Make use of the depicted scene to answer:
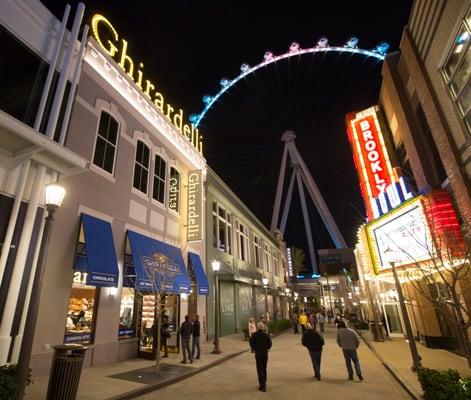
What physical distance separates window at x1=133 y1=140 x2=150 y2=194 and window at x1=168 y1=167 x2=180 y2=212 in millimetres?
2312

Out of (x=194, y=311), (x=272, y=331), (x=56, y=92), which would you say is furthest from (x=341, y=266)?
(x=56, y=92)

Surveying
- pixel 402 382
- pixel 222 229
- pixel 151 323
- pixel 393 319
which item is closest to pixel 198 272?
pixel 151 323

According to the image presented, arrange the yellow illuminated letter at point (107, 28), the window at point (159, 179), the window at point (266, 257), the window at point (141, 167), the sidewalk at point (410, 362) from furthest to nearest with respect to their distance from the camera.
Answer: the window at point (266, 257)
the window at point (159, 179)
the window at point (141, 167)
the yellow illuminated letter at point (107, 28)
the sidewalk at point (410, 362)

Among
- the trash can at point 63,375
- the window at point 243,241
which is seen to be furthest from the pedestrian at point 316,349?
the window at point 243,241

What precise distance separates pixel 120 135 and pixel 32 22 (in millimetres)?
5440

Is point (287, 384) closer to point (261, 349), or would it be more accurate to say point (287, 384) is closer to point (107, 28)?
point (261, 349)

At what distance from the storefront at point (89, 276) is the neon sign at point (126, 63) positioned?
8.47 m

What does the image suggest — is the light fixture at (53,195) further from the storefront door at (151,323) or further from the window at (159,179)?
the window at (159,179)

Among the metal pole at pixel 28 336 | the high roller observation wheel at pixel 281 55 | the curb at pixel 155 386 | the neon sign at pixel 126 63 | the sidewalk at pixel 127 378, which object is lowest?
the curb at pixel 155 386

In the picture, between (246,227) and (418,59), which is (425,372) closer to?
(418,59)

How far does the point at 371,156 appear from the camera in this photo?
65.7ft

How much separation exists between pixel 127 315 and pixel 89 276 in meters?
4.19

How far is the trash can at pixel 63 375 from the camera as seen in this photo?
6539 mm

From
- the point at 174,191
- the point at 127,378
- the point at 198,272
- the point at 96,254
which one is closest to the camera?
the point at 127,378
